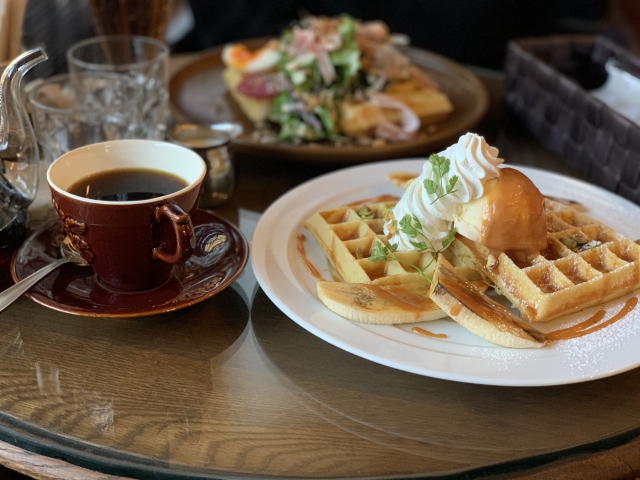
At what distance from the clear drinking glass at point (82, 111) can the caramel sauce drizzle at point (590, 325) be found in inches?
43.3

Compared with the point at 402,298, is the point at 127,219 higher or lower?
higher

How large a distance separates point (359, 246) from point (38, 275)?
0.60m

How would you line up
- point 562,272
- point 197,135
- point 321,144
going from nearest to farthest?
1. point 562,272
2. point 197,135
3. point 321,144

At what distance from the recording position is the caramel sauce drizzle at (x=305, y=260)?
4.05 feet

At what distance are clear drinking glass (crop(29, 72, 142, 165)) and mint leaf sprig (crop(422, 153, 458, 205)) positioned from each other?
80cm

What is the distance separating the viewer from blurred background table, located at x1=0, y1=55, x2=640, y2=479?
35.8 inches

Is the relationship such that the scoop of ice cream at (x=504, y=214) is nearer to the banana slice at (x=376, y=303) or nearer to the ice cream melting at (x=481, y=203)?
the ice cream melting at (x=481, y=203)

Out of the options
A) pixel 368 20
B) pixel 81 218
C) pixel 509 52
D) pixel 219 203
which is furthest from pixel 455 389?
pixel 368 20

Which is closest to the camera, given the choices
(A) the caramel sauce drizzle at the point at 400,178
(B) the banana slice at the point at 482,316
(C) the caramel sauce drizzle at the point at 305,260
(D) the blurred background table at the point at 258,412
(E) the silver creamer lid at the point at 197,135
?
(D) the blurred background table at the point at 258,412

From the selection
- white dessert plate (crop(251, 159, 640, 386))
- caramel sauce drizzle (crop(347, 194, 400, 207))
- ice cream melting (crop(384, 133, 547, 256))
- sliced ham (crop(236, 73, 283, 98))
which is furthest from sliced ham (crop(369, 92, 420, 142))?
ice cream melting (crop(384, 133, 547, 256))

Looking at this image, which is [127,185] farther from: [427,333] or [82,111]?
[427,333]

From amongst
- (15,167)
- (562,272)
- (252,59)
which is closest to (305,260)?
(562,272)

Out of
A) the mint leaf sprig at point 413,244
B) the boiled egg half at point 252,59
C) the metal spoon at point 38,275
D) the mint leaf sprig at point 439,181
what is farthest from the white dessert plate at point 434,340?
the boiled egg half at point 252,59

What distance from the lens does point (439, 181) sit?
1.14 metres
